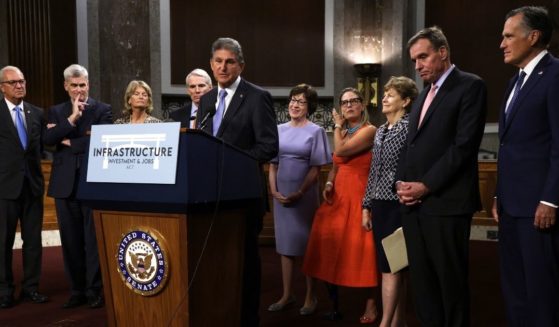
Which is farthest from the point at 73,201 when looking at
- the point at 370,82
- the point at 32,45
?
the point at 370,82

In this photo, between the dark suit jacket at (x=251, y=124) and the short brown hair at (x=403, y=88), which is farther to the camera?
the short brown hair at (x=403, y=88)

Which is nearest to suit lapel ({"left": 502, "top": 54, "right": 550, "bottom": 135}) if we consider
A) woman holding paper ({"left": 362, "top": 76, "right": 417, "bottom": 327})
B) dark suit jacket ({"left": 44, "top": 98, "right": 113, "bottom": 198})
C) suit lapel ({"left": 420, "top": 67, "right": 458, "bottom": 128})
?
suit lapel ({"left": 420, "top": 67, "right": 458, "bottom": 128})

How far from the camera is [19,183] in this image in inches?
141

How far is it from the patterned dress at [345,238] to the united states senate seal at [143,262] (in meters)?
1.27

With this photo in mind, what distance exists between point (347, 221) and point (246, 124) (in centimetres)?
90

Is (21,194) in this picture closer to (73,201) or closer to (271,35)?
(73,201)

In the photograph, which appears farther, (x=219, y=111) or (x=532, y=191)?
(x=219, y=111)

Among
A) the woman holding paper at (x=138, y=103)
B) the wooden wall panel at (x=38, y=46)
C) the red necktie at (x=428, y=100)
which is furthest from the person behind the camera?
the wooden wall panel at (x=38, y=46)

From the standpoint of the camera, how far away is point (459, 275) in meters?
2.20

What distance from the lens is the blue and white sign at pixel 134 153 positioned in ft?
6.26

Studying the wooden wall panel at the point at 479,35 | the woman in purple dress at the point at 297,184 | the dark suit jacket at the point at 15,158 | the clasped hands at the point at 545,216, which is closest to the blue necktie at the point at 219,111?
the woman in purple dress at the point at 297,184

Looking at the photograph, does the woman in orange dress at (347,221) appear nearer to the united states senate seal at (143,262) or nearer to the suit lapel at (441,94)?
the suit lapel at (441,94)

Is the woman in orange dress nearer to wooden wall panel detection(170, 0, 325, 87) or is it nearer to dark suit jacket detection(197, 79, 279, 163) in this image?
dark suit jacket detection(197, 79, 279, 163)

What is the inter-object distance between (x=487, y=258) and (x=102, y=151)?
4151mm
